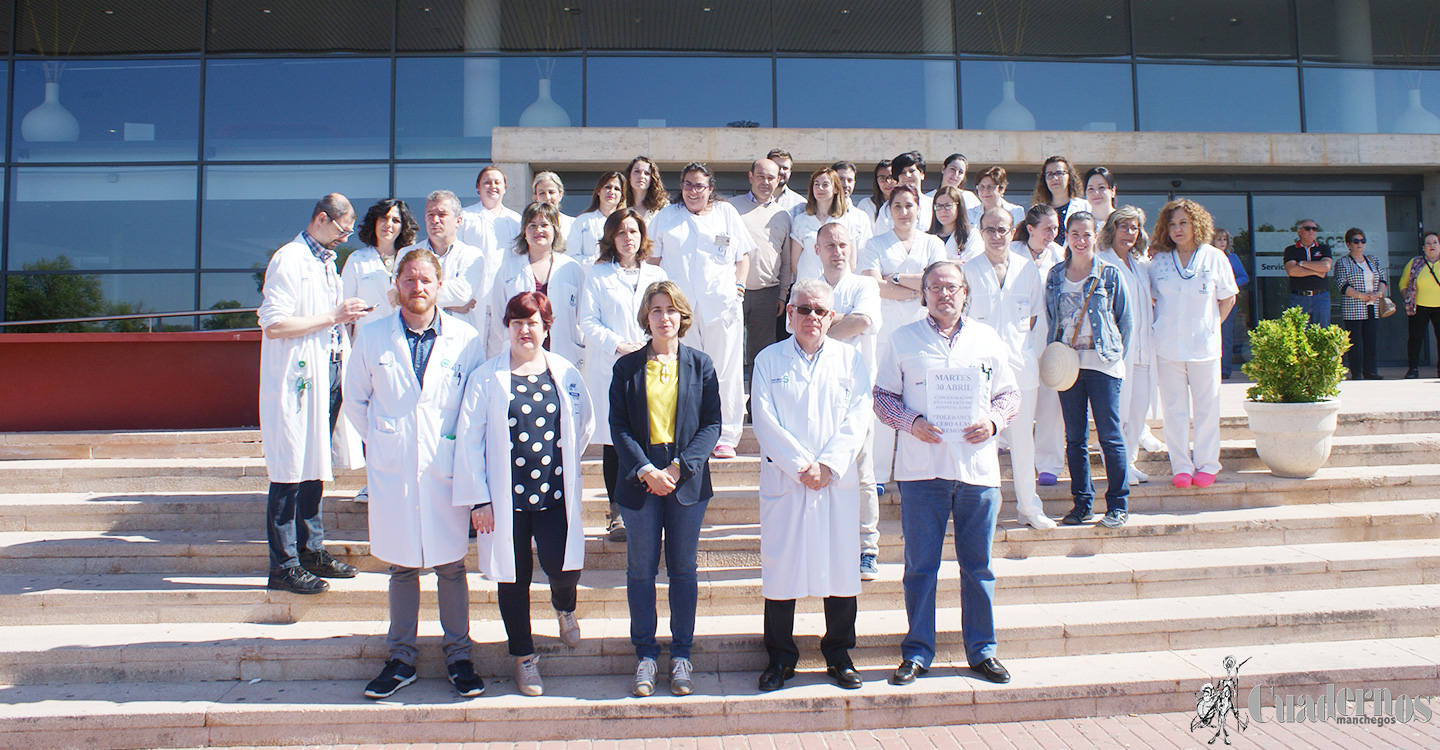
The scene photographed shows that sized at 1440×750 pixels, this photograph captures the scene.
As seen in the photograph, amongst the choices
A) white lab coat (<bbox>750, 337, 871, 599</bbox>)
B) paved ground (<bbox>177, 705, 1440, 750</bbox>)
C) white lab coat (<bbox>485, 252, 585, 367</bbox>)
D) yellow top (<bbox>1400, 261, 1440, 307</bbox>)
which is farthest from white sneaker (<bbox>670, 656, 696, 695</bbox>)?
yellow top (<bbox>1400, 261, 1440, 307</bbox>)

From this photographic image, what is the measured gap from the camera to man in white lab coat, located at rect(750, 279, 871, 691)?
13.2 feet

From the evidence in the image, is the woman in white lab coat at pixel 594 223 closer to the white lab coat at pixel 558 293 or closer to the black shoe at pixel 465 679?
the white lab coat at pixel 558 293

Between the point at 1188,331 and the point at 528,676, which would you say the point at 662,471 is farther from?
the point at 1188,331

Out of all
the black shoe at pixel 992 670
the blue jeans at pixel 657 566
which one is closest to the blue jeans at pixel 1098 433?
the black shoe at pixel 992 670

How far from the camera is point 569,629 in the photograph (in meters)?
4.27

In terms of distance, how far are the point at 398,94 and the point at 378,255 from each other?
711cm

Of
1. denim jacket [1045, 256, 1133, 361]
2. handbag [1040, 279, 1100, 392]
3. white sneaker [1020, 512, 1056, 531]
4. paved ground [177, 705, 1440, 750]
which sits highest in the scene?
denim jacket [1045, 256, 1133, 361]

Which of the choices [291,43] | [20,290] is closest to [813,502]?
[291,43]

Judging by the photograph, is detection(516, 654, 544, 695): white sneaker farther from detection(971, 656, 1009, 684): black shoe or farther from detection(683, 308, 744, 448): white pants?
detection(683, 308, 744, 448): white pants

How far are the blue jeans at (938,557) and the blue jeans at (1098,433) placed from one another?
1608mm

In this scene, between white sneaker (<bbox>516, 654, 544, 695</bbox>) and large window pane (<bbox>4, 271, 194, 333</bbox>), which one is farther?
large window pane (<bbox>4, 271, 194, 333</bbox>)

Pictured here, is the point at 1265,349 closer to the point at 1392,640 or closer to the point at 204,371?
the point at 1392,640

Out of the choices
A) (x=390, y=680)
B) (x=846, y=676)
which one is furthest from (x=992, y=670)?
(x=390, y=680)

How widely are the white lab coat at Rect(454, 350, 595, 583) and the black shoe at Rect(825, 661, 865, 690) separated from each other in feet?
4.27
